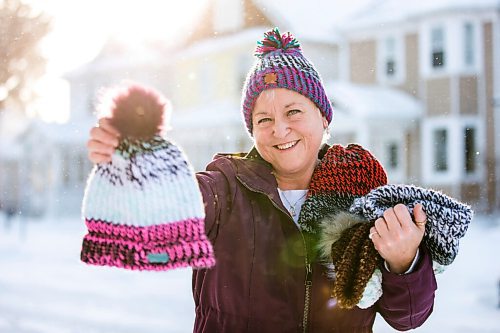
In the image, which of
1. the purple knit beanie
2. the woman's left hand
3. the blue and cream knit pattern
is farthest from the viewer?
the purple knit beanie

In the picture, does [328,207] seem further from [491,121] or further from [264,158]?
[491,121]

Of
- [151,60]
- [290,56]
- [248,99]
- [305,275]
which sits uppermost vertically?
[151,60]

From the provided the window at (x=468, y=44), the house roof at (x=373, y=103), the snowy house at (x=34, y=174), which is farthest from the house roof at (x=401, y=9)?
the snowy house at (x=34, y=174)

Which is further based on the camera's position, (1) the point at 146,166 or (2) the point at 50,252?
(2) the point at 50,252

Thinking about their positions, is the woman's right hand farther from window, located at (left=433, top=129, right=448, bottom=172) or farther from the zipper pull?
window, located at (left=433, top=129, right=448, bottom=172)

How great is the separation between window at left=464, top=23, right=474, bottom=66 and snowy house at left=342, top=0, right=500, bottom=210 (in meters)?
0.02

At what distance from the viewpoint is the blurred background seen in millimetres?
9195

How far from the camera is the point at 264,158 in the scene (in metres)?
2.43

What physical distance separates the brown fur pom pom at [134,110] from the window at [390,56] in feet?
59.8

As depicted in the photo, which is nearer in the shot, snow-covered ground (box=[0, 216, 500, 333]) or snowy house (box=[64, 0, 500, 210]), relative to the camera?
snow-covered ground (box=[0, 216, 500, 333])

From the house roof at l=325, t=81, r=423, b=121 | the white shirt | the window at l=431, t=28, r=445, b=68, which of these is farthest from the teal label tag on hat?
the window at l=431, t=28, r=445, b=68

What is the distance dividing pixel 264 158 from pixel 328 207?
0.33 metres

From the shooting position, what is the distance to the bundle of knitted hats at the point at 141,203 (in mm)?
1717

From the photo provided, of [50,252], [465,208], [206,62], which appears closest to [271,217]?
[465,208]
